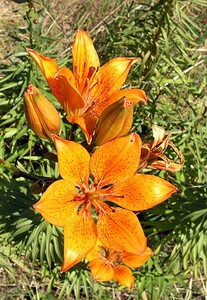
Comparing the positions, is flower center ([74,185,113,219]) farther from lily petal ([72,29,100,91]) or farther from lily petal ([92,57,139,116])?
lily petal ([72,29,100,91])

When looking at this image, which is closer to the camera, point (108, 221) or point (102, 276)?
point (108, 221)

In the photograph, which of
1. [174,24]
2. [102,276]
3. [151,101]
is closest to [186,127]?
[151,101]

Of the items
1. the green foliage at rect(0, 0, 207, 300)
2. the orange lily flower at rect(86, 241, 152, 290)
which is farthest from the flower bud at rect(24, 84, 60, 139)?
the orange lily flower at rect(86, 241, 152, 290)

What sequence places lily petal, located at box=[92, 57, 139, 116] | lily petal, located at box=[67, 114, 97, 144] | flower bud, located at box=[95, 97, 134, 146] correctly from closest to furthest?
flower bud, located at box=[95, 97, 134, 146] < lily petal, located at box=[67, 114, 97, 144] < lily petal, located at box=[92, 57, 139, 116]

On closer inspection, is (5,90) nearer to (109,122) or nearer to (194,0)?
(194,0)

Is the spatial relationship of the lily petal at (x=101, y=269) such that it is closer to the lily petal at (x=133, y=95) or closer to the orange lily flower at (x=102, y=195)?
the orange lily flower at (x=102, y=195)

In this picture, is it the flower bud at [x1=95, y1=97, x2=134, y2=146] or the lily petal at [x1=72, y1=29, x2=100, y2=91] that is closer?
the flower bud at [x1=95, y1=97, x2=134, y2=146]

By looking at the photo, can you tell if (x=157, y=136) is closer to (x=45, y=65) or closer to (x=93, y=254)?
(x=45, y=65)
